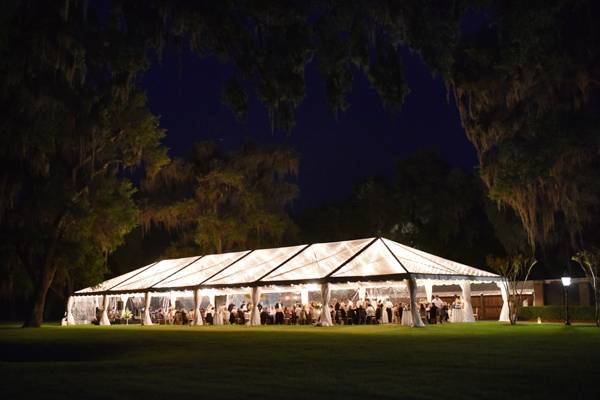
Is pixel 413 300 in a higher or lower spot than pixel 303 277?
lower

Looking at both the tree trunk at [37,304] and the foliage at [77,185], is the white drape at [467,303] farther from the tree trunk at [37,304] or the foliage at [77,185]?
the tree trunk at [37,304]

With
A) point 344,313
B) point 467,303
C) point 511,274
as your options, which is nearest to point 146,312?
point 344,313

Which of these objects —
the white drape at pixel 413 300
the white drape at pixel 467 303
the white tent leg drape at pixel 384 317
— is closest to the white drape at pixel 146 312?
the white tent leg drape at pixel 384 317

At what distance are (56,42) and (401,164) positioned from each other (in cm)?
2873

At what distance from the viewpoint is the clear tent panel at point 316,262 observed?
65.7ft

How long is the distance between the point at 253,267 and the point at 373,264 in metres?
4.75

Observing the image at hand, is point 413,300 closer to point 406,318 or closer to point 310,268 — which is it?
point 406,318

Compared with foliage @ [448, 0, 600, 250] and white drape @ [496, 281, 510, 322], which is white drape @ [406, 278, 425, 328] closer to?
foliage @ [448, 0, 600, 250]

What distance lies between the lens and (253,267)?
2247 cm

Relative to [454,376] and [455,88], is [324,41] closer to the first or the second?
[454,376]

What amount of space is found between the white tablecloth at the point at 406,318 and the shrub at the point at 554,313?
6604 millimetres

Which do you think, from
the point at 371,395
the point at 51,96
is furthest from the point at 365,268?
the point at 371,395

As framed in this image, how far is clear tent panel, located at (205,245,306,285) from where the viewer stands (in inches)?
851

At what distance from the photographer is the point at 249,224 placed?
34000mm
